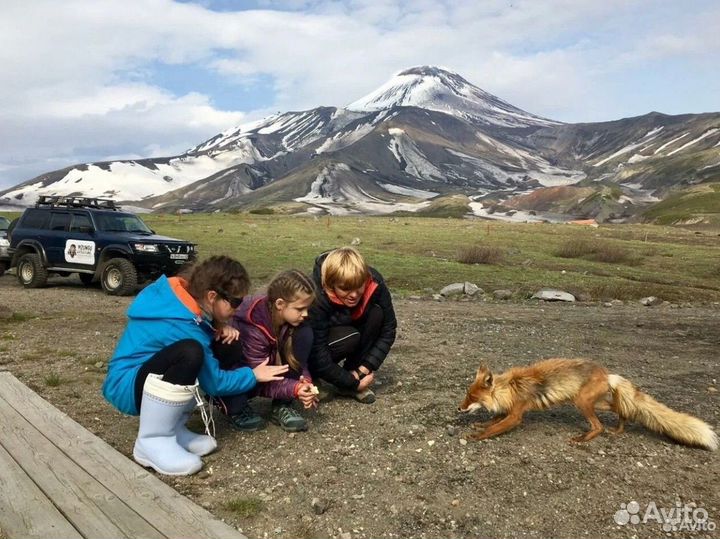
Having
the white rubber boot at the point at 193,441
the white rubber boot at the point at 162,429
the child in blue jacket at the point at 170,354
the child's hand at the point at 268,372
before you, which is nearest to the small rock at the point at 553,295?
the child's hand at the point at 268,372

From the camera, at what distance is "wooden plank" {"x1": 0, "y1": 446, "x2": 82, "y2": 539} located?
3123 millimetres

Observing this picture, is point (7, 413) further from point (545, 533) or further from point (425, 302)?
point (425, 302)

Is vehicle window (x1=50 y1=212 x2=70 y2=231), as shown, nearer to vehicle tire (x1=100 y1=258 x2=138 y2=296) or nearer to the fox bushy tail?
vehicle tire (x1=100 y1=258 x2=138 y2=296)

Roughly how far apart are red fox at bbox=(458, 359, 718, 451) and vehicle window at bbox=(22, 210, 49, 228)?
14519mm

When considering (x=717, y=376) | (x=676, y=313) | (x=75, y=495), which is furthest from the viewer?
(x=676, y=313)

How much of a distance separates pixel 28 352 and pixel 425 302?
28.2ft

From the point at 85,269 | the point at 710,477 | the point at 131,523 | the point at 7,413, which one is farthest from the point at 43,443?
the point at 85,269

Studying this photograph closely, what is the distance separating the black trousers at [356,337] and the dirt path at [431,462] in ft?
1.80

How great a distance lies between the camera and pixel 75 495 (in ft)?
11.6

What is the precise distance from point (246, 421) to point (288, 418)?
365 mm

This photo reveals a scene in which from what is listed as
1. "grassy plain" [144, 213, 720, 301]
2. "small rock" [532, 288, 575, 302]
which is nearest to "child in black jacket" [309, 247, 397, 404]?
"small rock" [532, 288, 575, 302]

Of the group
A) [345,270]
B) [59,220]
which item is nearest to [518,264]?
[59,220]

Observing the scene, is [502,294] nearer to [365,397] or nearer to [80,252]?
[365,397]

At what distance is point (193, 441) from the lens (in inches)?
178
